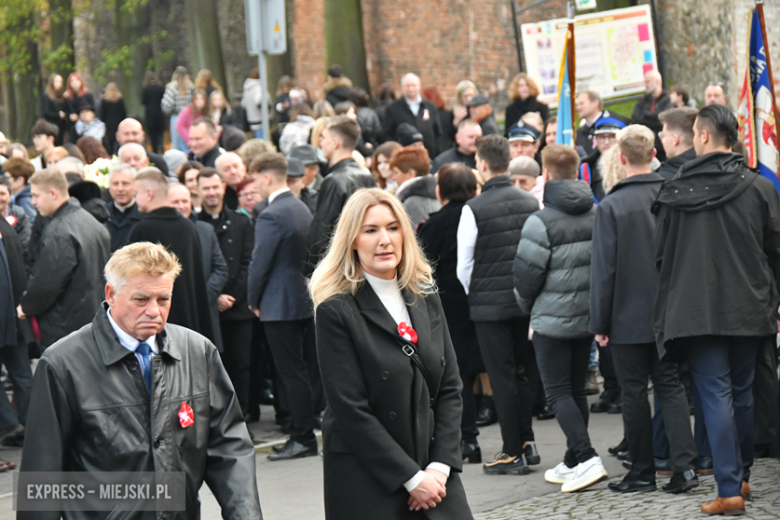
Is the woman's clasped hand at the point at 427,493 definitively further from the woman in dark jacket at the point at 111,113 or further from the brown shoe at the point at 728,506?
the woman in dark jacket at the point at 111,113

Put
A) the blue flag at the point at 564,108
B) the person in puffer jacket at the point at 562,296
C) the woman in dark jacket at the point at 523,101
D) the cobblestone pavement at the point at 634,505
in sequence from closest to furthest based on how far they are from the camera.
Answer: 1. the cobblestone pavement at the point at 634,505
2. the person in puffer jacket at the point at 562,296
3. the blue flag at the point at 564,108
4. the woman in dark jacket at the point at 523,101

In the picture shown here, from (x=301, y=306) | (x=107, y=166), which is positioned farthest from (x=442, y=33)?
(x=301, y=306)

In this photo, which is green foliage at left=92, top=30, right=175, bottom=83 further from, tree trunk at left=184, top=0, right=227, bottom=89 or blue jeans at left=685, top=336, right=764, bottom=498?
blue jeans at left=685, top=336, right=764, bottom=498

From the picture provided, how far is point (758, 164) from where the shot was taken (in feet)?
25.0

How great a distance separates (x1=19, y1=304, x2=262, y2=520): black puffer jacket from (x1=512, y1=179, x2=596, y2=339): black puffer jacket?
11.3 feet

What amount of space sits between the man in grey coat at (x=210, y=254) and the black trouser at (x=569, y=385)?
2786 mm

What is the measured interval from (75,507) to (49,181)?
4.86 m

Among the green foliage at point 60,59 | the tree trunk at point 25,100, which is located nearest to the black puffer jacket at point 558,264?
the green foliage at point 60,59

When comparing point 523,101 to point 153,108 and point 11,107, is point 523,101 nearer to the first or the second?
point 153,108

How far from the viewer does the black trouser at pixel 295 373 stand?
8312 mm

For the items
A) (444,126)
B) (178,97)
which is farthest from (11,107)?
(444,126)

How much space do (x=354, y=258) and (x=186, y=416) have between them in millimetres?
953

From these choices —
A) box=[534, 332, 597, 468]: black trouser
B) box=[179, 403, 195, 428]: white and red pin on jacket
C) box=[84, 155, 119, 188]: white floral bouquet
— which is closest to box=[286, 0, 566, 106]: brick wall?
box=[84, 155, 119, 188]: white floral bouquet

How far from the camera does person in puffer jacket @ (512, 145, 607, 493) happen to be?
7.02 metres
